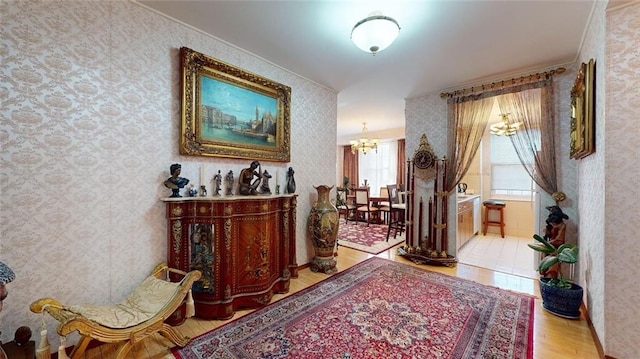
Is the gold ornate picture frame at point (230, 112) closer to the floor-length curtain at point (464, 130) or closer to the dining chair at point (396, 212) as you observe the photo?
the floor-length curtain at point (464, 130)

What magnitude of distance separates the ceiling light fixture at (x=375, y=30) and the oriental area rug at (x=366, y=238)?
129 inches

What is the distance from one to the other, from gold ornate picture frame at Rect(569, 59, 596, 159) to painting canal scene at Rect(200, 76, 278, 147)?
303 cm

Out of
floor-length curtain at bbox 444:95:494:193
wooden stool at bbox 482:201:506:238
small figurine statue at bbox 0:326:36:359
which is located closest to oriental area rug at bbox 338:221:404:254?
floor-length curtain at bbox 444:95:494:193

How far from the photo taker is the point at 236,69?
260 cm

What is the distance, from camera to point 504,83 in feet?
10.6

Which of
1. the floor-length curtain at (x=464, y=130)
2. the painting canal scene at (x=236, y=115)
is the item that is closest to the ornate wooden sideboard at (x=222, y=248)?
the painting canal scene at (x=236, y=115)

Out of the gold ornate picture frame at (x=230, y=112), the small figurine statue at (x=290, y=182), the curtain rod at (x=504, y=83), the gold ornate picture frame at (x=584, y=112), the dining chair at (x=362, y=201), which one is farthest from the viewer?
the dining chair at (x=362, y=201)

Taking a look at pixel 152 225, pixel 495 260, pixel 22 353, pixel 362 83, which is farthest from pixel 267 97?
pixel 495 260

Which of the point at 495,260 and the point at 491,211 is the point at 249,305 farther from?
the point at 491,211

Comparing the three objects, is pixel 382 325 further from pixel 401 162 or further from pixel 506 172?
pixel 401 162

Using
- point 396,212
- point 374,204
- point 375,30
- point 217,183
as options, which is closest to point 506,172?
point 396,212

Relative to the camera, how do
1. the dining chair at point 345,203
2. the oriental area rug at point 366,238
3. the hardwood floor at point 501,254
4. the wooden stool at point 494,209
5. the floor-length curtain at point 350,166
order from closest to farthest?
the hardwood floor at point 501,254
the oriental area rug at point 366,238
the wooden stool at point 494,209
the dining chair at point 345,203
the floor-length curtain at point 350,166

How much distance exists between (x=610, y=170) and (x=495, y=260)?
2.59 m

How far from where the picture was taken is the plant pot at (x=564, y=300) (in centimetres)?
217
